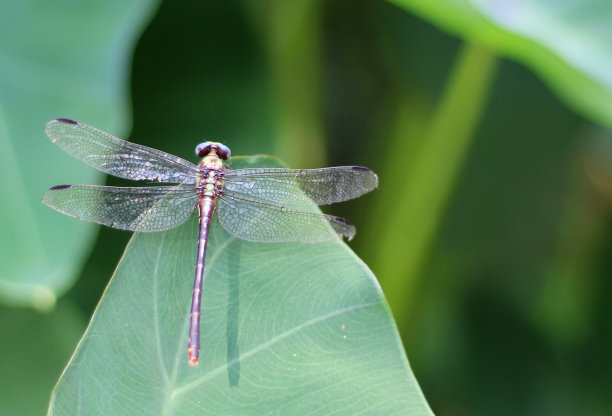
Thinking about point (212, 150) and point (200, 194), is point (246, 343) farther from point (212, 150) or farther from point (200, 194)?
point (212, 150)

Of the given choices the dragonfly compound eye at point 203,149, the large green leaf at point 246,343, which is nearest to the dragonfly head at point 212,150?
the dragonfly compound eye at point 203,149

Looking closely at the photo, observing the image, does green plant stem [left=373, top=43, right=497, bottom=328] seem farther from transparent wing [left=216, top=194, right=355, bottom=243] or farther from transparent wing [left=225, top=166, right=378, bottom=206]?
transparent wing [left=216, top=194, right=355, bottom=243]

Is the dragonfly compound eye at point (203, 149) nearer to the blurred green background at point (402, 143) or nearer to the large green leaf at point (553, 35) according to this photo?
the blurred green background at point (402, 143)

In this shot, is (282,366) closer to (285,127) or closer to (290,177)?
(290,177)

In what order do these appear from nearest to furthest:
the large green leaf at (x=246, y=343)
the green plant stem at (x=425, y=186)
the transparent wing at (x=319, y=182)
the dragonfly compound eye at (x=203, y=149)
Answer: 1. the large green leaf at (x=246, y=343)
2. the transparent wing at (x=319, y=182)
3. the dragonfly compound eye at (x=203, y=149)
4. the green plant stem at (x=425, y=186)

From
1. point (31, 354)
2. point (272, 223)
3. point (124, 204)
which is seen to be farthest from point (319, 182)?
point (31, 354)

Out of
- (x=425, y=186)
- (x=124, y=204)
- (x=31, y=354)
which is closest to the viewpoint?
(x=124, y=204)

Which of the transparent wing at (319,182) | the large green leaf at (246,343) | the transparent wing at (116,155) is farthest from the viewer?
the transparent wing at (319,182)

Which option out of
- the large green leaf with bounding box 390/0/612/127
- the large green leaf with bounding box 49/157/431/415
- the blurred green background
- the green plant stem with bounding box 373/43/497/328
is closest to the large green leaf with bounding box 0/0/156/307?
the blurred green background
